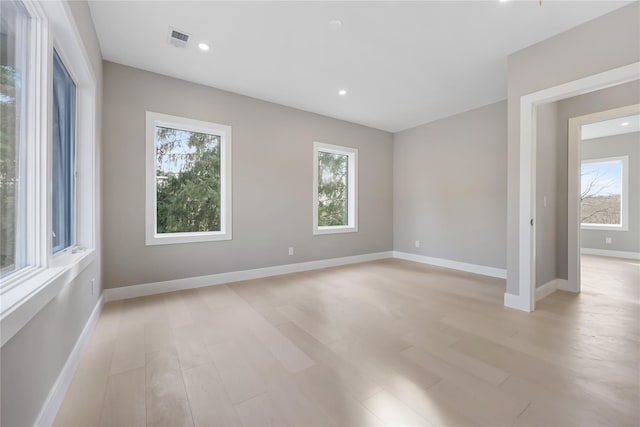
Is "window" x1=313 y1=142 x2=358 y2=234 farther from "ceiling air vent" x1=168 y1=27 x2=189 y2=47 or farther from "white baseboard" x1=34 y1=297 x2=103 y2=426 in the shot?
"white baseboard" x1=34 y1=297 x2=103 y2=426

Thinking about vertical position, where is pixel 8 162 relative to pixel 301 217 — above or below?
above

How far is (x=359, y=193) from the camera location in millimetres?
5285

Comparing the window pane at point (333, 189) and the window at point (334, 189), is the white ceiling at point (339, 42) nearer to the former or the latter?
the window at point (334, 189)


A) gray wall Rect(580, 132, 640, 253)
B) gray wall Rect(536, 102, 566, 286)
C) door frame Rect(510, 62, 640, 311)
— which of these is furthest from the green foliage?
gray wall Rect(580, 132, 640, 253)

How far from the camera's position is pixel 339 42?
104 inches

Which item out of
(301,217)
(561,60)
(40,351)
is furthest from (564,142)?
(40,351)

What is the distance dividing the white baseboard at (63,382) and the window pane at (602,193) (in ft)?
28.0

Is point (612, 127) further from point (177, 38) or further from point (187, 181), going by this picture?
point (187, 181)

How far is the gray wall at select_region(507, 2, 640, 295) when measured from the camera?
2.17 metres

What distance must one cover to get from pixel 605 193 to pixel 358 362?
25.9 feet

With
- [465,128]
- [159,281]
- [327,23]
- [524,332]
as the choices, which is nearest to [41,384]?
[159,281]

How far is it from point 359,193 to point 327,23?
10.8 feet

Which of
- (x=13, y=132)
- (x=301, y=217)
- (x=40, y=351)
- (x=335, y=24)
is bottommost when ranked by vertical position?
(x=40, y=351)

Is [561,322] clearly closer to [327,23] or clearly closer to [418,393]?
[418,393]
